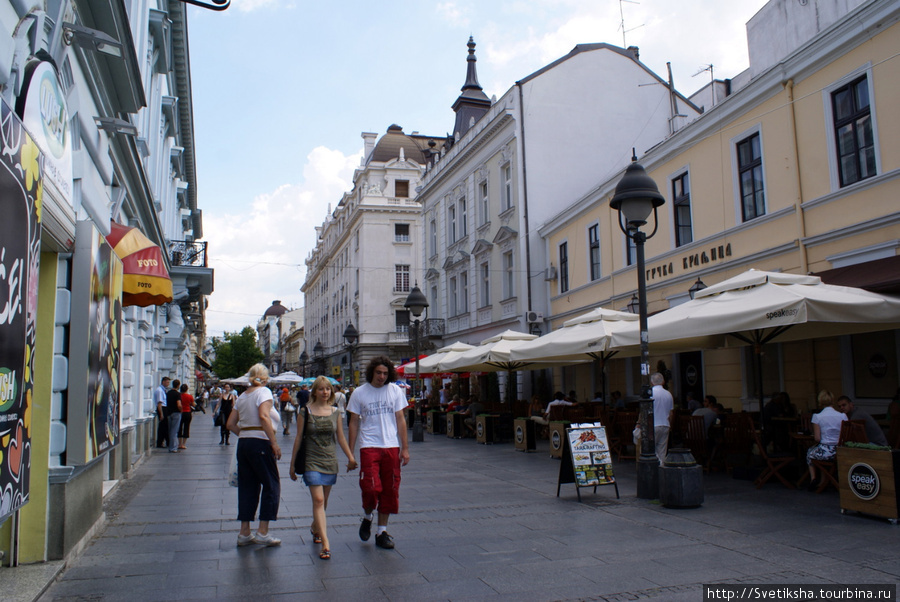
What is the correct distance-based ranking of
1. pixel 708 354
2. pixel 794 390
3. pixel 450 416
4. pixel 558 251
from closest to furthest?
pixel 794 390, pixel 708 354, pixel 450 416, pixel 558 251

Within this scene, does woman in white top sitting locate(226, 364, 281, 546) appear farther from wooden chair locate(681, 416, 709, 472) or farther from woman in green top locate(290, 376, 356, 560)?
wooden chair locate(681, 416, 709, 472)

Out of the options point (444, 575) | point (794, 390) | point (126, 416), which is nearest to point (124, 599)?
point (444, 575)

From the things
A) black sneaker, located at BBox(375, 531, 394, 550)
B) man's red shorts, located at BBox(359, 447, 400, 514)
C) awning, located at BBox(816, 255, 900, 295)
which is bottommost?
black sneaker, located at BBox(375, 531, 394, 550)

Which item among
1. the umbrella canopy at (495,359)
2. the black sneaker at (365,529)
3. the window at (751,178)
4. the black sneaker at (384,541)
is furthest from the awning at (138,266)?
the window at (751,178)

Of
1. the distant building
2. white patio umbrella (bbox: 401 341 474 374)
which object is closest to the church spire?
the distant building

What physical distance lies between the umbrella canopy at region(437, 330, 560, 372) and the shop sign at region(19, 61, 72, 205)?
11.9 m

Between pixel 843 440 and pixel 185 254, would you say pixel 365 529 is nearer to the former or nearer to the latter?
pixel 843 440

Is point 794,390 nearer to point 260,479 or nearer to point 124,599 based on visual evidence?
point 260,479

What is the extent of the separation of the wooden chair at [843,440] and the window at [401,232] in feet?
152

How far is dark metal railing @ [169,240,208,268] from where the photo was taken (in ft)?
65.2

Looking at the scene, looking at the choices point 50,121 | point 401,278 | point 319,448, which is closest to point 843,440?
point 319,448

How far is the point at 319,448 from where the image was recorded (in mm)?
6473

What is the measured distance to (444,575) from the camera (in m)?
5.55

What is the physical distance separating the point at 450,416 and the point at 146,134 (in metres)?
11.7
